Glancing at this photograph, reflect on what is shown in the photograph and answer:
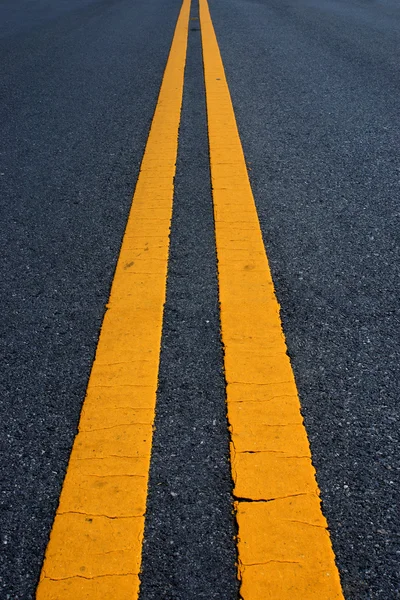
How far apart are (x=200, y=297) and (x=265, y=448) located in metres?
0.70

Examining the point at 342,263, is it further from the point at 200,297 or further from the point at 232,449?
the point at 232,449

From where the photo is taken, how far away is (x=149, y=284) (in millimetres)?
2174

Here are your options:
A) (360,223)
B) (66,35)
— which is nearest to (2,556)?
(360,223)

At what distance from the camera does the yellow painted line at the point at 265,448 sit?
1229 millimetres

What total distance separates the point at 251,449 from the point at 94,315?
2.42 ft

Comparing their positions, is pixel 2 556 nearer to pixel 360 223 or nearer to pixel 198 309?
pixel 198 309

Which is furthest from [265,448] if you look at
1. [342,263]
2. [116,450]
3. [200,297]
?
[342,263]

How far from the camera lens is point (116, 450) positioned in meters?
1.50

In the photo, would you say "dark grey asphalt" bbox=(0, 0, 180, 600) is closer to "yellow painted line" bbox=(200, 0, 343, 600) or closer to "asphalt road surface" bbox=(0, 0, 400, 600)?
"asphalt road surface" bbox=(0, 0, 400, 600)

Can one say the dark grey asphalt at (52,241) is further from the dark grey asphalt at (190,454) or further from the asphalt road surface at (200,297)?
the dark grey asphalt at (190,454)

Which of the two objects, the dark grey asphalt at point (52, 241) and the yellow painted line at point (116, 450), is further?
the dark grey asphalt at point (52, 241)

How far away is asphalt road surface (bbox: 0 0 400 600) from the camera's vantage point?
51.8 inches

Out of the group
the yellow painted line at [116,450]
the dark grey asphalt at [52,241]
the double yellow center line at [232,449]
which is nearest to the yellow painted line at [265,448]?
the double yellow center line at [232,449]

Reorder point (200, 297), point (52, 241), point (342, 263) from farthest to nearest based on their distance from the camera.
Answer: point (52, 241) → point (342, 263) → point (200, 297)
